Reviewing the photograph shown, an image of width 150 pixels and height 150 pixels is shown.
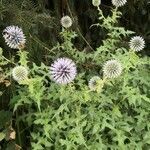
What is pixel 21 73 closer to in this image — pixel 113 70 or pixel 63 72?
pixel 63 72

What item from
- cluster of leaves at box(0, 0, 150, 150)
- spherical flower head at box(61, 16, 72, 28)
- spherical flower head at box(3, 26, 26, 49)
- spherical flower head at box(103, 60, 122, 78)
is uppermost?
spherical flower head at box(61, 16, 72, 28)

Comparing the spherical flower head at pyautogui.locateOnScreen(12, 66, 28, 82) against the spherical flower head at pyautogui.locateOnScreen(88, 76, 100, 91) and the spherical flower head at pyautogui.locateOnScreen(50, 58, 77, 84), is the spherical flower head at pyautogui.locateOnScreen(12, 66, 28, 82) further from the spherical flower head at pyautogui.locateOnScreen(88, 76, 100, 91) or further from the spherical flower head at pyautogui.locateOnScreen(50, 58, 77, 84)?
the spherical flower head at pyautogui.locateOnScreen(88, 76, 100, 91)

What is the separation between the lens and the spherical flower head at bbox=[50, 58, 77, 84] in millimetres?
2658

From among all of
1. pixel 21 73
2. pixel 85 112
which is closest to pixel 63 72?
pixel 21 73

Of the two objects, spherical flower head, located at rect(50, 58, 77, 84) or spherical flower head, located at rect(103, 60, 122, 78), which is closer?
spherical flower head, located at rect(50, 58, 77, 84)

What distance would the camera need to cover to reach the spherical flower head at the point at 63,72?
266 cm

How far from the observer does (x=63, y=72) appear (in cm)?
267

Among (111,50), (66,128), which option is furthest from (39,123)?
(111,50)

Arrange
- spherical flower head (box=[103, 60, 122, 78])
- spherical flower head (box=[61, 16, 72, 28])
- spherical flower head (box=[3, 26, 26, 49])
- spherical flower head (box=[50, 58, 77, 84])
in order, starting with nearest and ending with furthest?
spherical flower head (box=[50, 58, 77, 84]), spherical flower head (box=[103, 60, 122, 78]), spherical flower head (box=[3, 26, 26, 49]), spherical flower head (box=[61, 16, 72, 28])

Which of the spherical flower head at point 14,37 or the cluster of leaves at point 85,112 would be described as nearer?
the cluster of leaves at point 85,112

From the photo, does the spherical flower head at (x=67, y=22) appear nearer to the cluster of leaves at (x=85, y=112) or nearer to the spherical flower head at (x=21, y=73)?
the cluster of leaves at (x=85, y=112)

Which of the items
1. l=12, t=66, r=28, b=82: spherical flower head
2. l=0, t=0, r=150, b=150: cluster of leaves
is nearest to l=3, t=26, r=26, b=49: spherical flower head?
l=0, t=0, r=150, b=150: cluster of leaves

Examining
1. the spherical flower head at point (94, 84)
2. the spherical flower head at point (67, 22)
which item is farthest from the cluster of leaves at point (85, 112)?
the spherical flower head at point (67, 22)

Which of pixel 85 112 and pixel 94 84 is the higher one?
pixel 94 84
